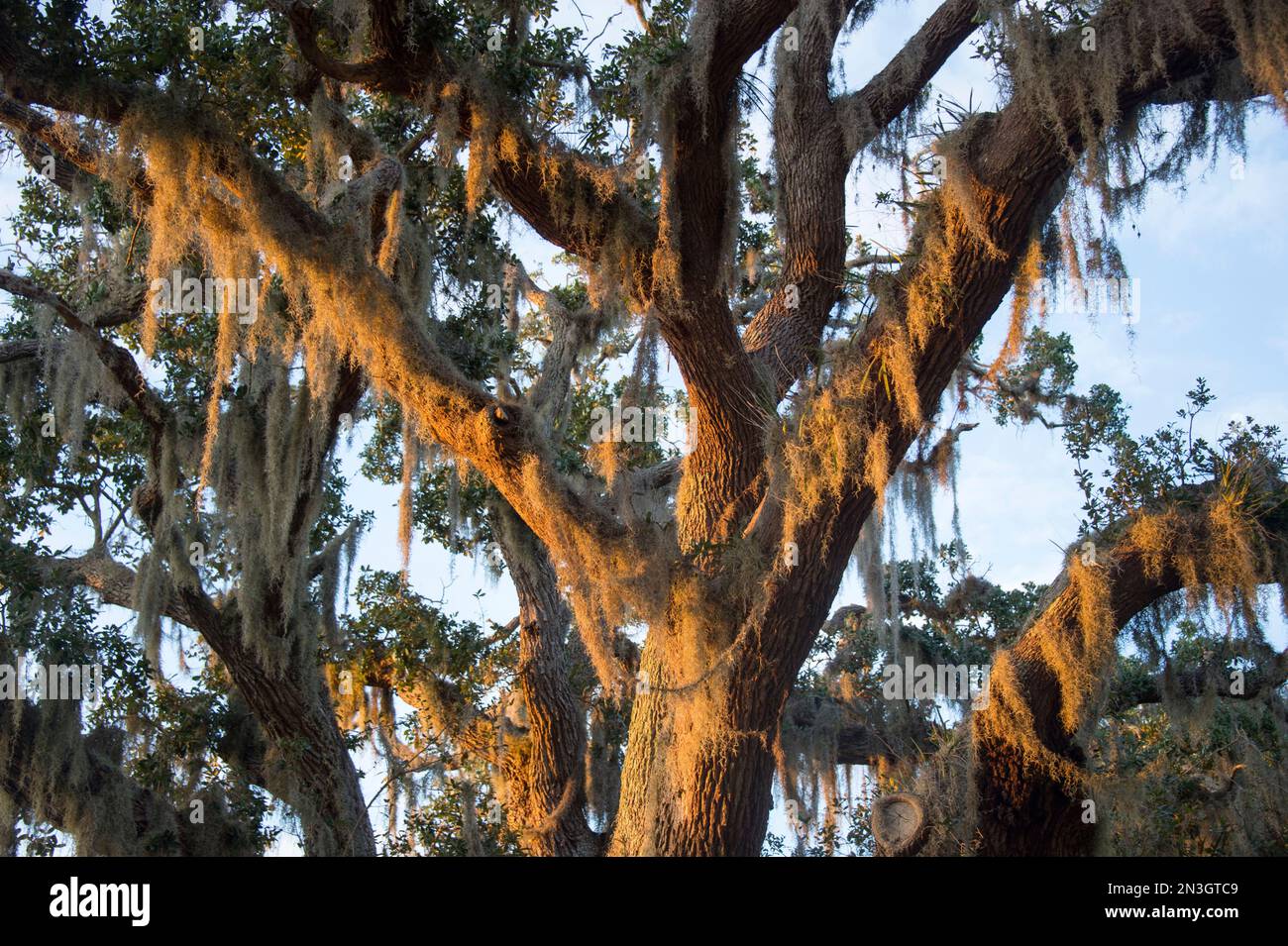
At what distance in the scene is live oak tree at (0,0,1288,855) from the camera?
4.96 meters

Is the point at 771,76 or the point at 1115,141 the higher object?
the point at 771,76

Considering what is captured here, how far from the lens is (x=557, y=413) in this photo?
312 inches

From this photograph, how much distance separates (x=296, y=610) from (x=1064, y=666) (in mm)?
4070

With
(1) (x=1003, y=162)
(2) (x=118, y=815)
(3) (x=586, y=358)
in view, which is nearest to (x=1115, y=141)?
(1) (x=1003, y=162)

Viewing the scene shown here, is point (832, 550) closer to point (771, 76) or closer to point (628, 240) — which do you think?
point (628, 240)

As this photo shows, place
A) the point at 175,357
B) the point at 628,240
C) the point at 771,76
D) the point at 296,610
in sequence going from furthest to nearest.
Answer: the point at 175,357
the point at 296,610
the point at 771,76
the point at 628,240

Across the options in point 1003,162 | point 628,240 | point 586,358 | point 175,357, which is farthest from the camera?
point 586,358

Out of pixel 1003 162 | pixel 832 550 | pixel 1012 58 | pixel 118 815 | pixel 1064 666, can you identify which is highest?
pixel 1012 58

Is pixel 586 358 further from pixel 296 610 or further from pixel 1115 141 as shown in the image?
pixel 1115 141

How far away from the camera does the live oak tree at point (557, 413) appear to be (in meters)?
4.96

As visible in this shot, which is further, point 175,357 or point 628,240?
point 175,357

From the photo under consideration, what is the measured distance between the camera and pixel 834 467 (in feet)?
16.1

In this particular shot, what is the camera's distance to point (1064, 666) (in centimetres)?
489

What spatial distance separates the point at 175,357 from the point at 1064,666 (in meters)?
5.32
